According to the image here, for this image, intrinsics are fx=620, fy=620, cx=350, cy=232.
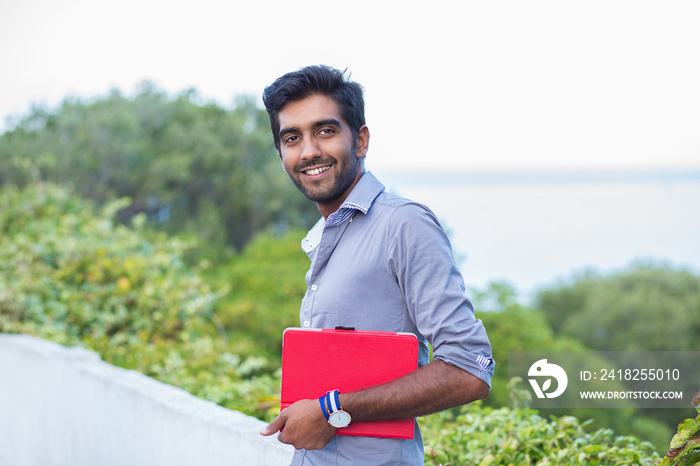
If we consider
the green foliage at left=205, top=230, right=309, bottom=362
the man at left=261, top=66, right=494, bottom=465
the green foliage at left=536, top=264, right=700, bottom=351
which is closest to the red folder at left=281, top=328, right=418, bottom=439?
the man at left=261, top=66, right=494, bottom=465

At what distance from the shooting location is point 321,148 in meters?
1.46

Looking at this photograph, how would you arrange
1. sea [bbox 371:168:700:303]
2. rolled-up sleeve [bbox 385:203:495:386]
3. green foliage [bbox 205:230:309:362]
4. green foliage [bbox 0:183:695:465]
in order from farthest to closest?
1. sea [bbox 371:168:700:303]
2. green foliage [bbox 205:230:309:362]
3. green foliage [bbox 0:183:695:465]
4. rolled-up sleeve [bbox 385:203:495:386]

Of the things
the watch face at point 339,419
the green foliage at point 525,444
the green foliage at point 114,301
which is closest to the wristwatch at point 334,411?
the watch face at point 339,419

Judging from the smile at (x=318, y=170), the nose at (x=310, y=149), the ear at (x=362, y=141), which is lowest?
the smile at (x=318, y=170)

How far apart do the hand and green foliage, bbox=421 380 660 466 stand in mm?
1066

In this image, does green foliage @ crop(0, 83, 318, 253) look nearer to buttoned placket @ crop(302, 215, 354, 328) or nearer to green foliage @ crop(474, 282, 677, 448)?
green foliage @ crop(474, 282, 677, 448)

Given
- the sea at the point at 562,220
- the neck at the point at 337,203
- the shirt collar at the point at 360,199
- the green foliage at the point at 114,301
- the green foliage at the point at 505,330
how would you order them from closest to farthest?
1. the shirt collar at the point at 360,199
2. the neck at the point at 337,203
3. the green foliage at the point at 114,301
4. the green foliage at the point at 505,330
5. the sea at the point at 562,220

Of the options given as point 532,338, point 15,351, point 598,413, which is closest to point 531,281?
point 598,413

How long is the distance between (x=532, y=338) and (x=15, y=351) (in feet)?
17.5

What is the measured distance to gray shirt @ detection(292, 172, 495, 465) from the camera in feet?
3.96

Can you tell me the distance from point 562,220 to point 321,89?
2534 centimetres

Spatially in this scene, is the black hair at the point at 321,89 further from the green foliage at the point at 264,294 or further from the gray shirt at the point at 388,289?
the green foliage at the point at 264,294

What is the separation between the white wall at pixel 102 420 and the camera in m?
2.47

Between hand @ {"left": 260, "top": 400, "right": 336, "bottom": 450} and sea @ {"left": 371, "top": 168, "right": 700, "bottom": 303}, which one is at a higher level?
sea @ {"left": 371, "top": 168, "right": 700, "bottom": 303}
